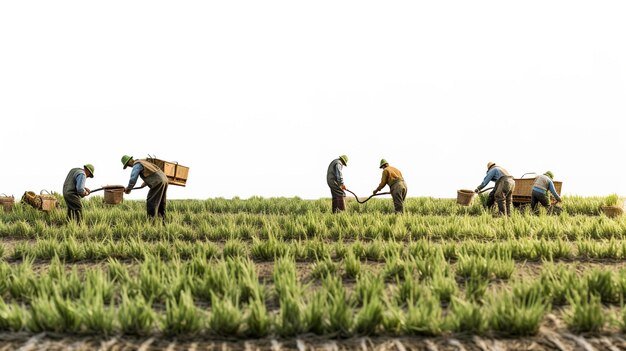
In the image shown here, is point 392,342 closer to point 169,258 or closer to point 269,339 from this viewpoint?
point 269,339

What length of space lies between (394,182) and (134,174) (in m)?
5.89

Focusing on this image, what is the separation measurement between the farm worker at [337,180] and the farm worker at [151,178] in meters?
4.15

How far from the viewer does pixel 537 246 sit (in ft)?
24.6

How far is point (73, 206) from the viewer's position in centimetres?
1177

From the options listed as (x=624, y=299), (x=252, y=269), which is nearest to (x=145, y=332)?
(x=252, y=269)

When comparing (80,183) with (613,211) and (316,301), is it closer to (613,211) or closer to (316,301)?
(316,301)

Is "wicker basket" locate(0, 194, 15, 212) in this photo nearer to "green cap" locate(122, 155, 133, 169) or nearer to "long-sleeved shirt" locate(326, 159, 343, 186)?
"green cap" locate(122, 155, 133, 169)

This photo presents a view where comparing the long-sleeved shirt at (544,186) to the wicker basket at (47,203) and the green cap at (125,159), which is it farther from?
the wicker basket at (47,203)

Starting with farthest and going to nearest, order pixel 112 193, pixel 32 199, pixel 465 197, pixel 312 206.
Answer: pixel 312 206 → pixel 32 199 → pixel 465 197 → pixel 112 193

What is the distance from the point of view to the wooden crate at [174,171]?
11.6 metres

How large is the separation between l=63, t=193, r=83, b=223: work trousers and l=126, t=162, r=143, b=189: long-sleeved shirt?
177cm

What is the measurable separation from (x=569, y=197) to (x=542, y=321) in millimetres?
12611

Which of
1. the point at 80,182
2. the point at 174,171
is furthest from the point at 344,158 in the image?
the point at 80,182

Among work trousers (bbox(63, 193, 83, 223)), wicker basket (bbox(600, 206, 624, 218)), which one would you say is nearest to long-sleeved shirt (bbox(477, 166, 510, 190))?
wicker basket (bbox(600, 206, 624, 218))
